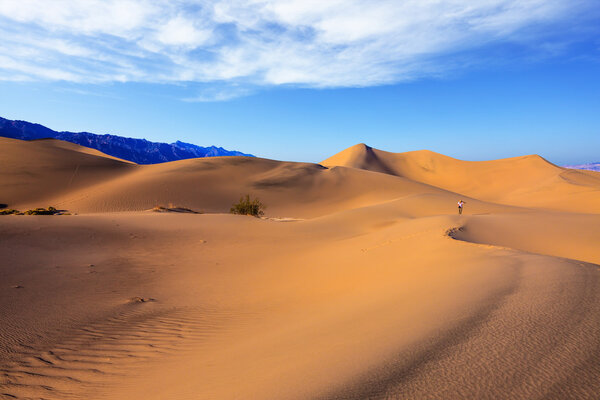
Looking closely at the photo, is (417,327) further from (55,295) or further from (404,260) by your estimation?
(55,295)

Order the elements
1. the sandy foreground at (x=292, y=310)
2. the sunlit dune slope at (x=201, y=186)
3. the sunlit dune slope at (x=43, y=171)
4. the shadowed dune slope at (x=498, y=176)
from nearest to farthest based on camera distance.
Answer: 1. the sandy foreground at (x=292, y=310)
2. the sunlit dune slope at (x=201, y=186)
3. the sunlit dune slope at (x=43, y=171)
4. the shadowed dune slope at (x=498, y=176)

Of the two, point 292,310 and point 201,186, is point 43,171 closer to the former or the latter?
point 201,186

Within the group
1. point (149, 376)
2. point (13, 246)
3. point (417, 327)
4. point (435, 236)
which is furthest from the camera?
point (435, 236)

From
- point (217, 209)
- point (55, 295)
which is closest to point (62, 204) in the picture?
point (217, 209)

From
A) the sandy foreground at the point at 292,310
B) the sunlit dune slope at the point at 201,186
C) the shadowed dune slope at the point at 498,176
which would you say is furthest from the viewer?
the shadowed dune slope at the point at 498,176

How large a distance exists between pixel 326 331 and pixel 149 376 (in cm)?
207

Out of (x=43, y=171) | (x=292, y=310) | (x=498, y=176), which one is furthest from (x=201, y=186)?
(x=498, y=176)

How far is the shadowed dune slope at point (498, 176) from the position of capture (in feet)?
136

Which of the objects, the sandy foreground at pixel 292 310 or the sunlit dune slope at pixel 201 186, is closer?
the sandy foreground at pixel 292 310

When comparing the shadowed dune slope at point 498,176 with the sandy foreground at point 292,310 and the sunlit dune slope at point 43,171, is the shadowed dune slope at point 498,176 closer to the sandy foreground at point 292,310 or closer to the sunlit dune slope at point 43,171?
the sandy foreground at point 292,310

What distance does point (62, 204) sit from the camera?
2845cm

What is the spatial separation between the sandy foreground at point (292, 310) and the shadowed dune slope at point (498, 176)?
33.8m

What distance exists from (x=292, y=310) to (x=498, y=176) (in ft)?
238

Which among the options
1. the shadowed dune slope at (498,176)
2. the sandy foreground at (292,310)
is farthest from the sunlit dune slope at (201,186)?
the shadowed dune slope at (498,176)
